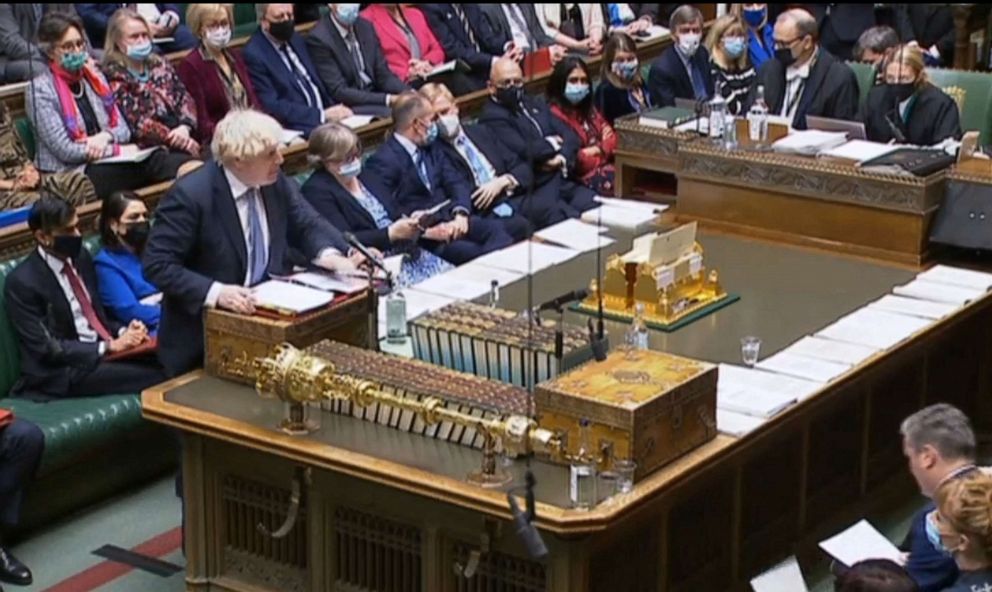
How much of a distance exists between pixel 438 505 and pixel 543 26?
21.4ft

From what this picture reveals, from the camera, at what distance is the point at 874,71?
10.1 metres

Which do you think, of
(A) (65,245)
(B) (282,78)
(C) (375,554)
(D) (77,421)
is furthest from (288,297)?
(B) (282,78)

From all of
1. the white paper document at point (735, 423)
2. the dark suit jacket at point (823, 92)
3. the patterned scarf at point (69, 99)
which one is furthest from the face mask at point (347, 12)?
the white paper document at point (735, 423)

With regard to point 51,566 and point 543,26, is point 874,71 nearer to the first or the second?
point 543,26

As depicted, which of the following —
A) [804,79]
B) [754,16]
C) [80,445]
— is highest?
[754,16]

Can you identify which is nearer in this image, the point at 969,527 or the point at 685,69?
the point at 969,527

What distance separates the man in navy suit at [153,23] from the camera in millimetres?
10281

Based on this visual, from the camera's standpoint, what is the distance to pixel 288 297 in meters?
6.20

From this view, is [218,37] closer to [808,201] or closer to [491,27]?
[491,27]

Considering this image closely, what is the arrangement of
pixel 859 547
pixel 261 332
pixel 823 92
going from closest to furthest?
pixel 859 547
pixel 261 332
pixel 823 92

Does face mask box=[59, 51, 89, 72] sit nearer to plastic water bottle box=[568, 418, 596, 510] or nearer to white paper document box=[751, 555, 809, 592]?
plastic water bottle box=[568, 418, 596, 510]

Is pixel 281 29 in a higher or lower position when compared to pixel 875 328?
higher

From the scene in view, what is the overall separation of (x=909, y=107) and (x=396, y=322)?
3.35m

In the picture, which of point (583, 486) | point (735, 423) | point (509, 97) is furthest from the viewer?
point (509, 97)
